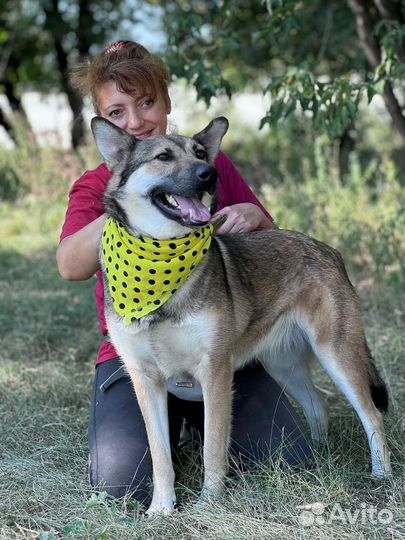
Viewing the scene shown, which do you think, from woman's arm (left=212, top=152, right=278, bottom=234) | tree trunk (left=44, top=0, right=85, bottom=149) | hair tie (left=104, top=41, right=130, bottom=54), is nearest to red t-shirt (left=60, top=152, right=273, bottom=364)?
woman's arm (left=212, top=152, right=278, bottom=234)

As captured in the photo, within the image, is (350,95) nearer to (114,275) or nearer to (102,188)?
(102,188)

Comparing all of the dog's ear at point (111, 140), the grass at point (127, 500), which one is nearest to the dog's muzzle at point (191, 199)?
the dog's ear at point (111, 140)

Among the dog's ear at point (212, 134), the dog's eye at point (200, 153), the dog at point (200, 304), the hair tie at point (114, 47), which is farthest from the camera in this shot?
the hair tie at point (114, 47)

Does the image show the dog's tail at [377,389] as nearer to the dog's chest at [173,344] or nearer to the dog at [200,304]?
the dog at [200,304]

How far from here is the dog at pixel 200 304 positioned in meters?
3.04

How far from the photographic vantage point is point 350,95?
Result: 15.3ft

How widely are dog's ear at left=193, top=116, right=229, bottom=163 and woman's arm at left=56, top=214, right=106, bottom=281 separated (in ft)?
1.78

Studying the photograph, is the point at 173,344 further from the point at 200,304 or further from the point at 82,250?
the point at 82,250

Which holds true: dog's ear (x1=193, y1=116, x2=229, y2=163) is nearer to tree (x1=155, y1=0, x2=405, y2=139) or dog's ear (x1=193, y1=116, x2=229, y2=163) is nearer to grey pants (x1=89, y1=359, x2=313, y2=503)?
grey pants (x1=89, y1=359, x2=313, y2=503)

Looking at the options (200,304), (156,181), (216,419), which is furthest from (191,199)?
(216,419)

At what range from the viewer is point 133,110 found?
11.8 feet

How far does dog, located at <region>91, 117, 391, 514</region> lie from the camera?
3.04 metres

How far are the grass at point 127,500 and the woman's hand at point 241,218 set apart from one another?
110 cm

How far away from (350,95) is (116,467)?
273 centimetres
